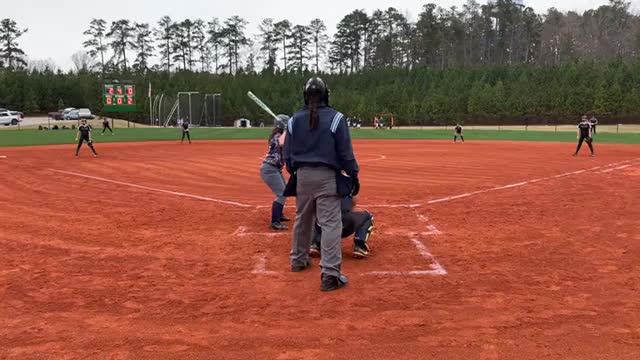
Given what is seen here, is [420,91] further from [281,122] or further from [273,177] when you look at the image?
[281,122]

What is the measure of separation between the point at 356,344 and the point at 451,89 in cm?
8204

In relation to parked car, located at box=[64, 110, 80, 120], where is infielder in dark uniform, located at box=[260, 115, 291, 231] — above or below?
below

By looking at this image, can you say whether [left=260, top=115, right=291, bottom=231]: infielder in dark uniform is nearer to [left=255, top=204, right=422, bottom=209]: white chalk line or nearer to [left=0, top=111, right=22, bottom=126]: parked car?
[left=255, top=204, right=422, bottom=209]: white chalk line

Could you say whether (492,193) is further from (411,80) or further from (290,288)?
(411,80)

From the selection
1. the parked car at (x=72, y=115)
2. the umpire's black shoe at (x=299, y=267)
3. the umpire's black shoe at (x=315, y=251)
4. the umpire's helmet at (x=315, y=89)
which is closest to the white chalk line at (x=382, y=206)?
the umpire's black shoe at (x=315, y=251)

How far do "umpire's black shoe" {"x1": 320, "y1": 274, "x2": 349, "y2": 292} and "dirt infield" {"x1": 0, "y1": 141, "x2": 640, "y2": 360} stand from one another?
0.34 ft

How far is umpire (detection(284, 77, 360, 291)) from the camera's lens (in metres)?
5.41

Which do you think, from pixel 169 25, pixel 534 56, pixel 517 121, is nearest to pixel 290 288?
pixel 517 121

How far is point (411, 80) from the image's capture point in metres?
91.5

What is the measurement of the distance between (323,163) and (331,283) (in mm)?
1205

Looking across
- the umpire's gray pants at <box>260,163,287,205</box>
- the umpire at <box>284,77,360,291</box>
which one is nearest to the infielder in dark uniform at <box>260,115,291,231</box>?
the umpire's gray pants at <box>260,163,287,205</box>

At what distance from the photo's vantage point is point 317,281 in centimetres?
571

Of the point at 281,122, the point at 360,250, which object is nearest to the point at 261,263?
the point at 360,250

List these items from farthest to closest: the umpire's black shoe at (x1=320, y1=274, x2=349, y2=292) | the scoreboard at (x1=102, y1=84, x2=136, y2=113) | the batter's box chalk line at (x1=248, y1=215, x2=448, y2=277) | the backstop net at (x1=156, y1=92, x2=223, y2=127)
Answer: the backstop net at (x1=156, y1=92, x2=223, y2=127)
the scoreboard at (x1=102, y1=84, x2=136, y2=113)
the batter's box chalk line at (x1=248, y1=215, x2=448, y2=277)
the umpire's black shoe at (x1=320, y1=274, x2=349, y2=292)
